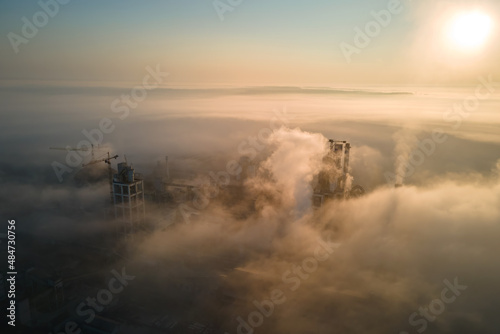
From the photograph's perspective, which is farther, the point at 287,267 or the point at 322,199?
the point at 322,199

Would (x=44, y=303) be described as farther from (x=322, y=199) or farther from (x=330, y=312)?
(x=322, y=199)

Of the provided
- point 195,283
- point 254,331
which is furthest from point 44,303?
point 254,331

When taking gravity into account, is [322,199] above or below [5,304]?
above

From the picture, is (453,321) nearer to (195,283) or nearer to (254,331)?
(254,331)

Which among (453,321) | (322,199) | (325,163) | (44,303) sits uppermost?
(325,163)

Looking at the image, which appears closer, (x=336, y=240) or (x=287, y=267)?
(x=287, y=267)

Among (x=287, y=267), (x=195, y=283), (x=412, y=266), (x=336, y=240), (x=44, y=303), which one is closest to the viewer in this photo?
(x=44, y=303)

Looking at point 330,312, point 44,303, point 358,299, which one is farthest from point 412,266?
point 44,303

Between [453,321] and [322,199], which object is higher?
[322,199]

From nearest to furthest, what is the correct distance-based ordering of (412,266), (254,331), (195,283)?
1. (254,331)
2. (195,283)
3. (412,266)
